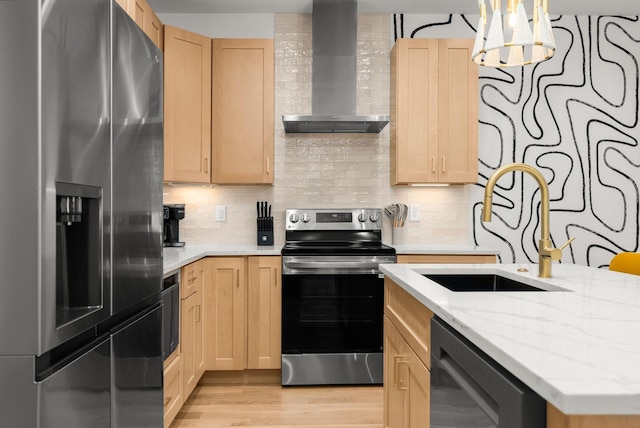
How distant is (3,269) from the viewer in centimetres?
98

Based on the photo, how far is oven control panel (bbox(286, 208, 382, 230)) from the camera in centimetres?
377

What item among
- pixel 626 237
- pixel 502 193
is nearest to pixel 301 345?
pixel 502 193

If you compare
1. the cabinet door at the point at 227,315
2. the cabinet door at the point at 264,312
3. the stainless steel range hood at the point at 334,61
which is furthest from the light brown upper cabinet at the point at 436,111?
the cabinet door at the point at 227,315

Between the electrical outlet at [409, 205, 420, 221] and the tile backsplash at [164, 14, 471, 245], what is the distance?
0.46 ft

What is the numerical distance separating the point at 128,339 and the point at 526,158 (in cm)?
343

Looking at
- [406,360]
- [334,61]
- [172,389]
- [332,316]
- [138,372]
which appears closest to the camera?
[138,372]

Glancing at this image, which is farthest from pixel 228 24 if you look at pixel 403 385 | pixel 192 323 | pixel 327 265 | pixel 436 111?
pixel 403 385

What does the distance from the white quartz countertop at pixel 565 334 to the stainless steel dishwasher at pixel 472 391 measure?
0.15 feet

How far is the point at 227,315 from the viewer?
330 centimetres

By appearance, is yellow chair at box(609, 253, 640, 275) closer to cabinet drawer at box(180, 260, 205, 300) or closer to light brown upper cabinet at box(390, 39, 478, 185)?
light brown upper cabinet at box(390, 39, 478, 185)

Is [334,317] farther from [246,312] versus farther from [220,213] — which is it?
[220,213]

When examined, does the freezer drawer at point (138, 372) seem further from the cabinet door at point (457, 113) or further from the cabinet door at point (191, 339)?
the cabinet door at point (457, 113)

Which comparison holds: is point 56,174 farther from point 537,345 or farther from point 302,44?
point 302,44

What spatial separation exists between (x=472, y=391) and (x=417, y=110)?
2.81 metres
